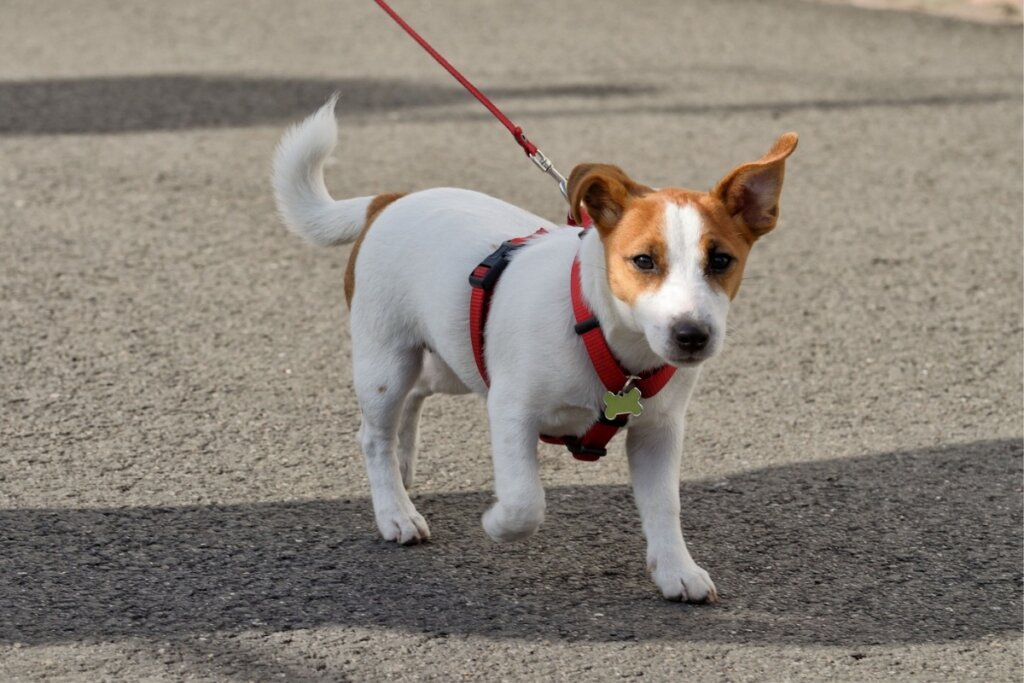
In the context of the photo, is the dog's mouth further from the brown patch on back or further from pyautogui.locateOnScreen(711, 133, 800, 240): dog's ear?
the brown patch on back

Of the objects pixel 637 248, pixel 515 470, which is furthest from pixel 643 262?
pixel 515 470

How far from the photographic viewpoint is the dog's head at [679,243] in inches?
131

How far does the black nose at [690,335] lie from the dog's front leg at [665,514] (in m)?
0.53

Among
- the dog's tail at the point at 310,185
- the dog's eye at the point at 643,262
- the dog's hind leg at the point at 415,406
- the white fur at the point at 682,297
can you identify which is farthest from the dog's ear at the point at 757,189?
the dog's tail at the point at 310,185

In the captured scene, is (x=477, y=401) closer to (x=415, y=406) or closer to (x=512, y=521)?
(x=415, y=406)

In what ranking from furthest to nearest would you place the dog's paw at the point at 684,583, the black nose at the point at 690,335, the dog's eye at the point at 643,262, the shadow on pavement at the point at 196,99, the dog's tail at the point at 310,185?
the shadow on pavement at the point at 196,99 < the dog's tail at the point at 310,185 < the dog's paw at the point at 684,583 < the dog's eye at the point at 643,262 < the black nose at the point at 690,335

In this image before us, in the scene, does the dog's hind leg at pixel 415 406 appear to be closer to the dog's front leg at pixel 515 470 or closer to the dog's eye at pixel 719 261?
the dog's front leg at pixel 515 470

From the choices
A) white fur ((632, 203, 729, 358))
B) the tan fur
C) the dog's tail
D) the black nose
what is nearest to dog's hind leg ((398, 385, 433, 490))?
the dog's tail

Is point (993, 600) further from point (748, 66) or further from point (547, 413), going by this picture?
point (748, 66)

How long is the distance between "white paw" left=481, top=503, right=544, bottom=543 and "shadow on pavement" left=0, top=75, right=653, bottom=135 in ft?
18.1

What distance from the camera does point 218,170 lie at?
794 centimetres

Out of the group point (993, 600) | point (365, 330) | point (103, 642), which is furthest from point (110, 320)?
point (993, 600)

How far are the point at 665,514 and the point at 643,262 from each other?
751 millimetres

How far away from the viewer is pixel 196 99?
9336 mm
